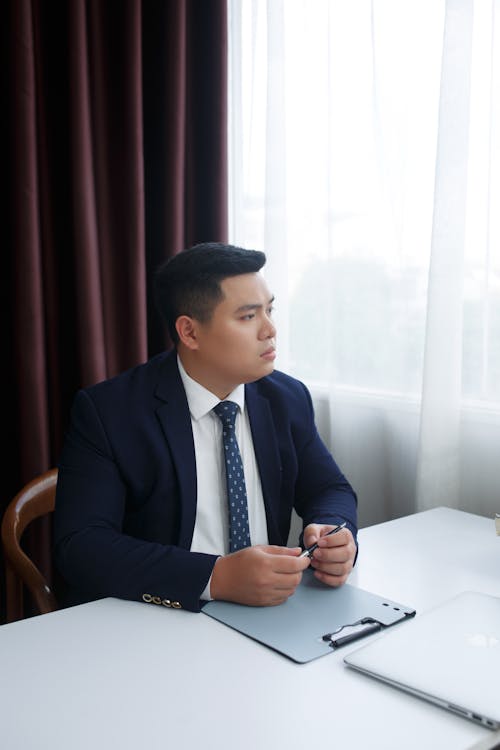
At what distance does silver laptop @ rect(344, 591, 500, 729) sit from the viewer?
0.82m

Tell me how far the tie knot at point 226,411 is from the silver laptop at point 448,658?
22.4 inches

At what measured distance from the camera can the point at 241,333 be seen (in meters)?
1.43

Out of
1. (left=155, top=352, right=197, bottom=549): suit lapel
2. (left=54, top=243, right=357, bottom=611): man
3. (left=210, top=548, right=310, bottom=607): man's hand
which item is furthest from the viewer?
(left=155, top=352, right=197, bottom=549): suit lapel

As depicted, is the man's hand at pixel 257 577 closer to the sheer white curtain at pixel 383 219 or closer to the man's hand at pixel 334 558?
the man's hand at pixel 334 558

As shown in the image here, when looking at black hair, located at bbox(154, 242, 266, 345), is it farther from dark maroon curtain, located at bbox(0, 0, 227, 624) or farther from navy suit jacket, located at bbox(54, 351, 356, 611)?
dark maroon curtain, located at bbox(0, 0, 227, 624)

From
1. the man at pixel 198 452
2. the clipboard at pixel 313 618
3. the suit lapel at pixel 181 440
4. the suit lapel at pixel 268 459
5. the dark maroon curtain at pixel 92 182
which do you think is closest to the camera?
the clipboard at pixel 313 618

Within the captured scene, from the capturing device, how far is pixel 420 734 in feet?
2.53

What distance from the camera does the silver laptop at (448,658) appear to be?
0.82 m

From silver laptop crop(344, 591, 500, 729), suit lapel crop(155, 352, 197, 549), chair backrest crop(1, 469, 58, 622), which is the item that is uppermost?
suit lapel crop(155, 352, 197, 549)

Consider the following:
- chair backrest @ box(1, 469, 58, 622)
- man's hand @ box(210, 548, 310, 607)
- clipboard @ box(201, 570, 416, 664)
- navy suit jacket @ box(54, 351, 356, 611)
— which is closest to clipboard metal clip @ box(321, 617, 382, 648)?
clipboard @ box(201, 570, 416, 664)

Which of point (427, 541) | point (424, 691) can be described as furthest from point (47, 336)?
point (424, 691)

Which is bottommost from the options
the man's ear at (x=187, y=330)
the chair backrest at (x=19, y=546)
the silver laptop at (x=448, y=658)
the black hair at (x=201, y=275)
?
the chair backrest at (x=19, y=546)

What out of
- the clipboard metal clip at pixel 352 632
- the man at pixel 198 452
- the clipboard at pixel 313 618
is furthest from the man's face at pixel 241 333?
the clipboard metal clip at pixel 352 632

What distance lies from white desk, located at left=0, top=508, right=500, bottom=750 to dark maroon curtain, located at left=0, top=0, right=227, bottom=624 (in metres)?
1.15
